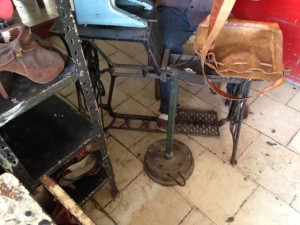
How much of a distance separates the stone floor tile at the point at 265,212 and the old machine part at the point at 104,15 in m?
1.07

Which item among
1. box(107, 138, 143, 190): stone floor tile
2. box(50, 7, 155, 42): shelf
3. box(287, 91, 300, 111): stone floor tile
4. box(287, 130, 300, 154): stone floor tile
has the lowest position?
box(107, 138, 143, 190): stone floor tile

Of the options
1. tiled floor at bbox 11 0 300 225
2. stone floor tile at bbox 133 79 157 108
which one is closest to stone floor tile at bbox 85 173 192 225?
tiled floor at bbox 11 0 300 225

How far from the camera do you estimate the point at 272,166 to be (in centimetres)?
164

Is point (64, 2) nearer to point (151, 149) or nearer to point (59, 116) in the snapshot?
point (59, 116)

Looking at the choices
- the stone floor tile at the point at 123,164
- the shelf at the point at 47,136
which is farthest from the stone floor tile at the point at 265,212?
the shelf at the point at 47,136

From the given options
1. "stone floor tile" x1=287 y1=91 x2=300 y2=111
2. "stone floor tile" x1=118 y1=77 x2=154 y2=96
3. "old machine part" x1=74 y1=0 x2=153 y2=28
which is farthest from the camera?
"stone floor tile" x1=118 y1=77 x2=154 y2=96

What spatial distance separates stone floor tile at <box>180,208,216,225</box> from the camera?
1.43 m

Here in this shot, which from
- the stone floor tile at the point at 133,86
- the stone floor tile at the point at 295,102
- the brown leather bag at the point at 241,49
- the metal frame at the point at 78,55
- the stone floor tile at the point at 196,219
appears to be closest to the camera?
the metal frame at the point at 78,55

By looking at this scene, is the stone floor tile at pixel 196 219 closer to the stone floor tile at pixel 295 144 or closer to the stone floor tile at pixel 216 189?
the stone floor tile at pixel 216 189

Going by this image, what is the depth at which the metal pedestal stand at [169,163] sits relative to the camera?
156cm

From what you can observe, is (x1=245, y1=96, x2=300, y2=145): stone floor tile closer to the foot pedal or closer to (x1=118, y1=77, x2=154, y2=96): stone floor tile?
the foot pedal

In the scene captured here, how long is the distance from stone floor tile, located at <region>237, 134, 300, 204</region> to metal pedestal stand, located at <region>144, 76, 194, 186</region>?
0.33m

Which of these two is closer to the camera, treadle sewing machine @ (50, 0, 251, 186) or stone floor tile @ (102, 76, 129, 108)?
treadle sewing machine @ (50, 0, 251, 186)

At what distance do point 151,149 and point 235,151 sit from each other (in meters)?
0.49
